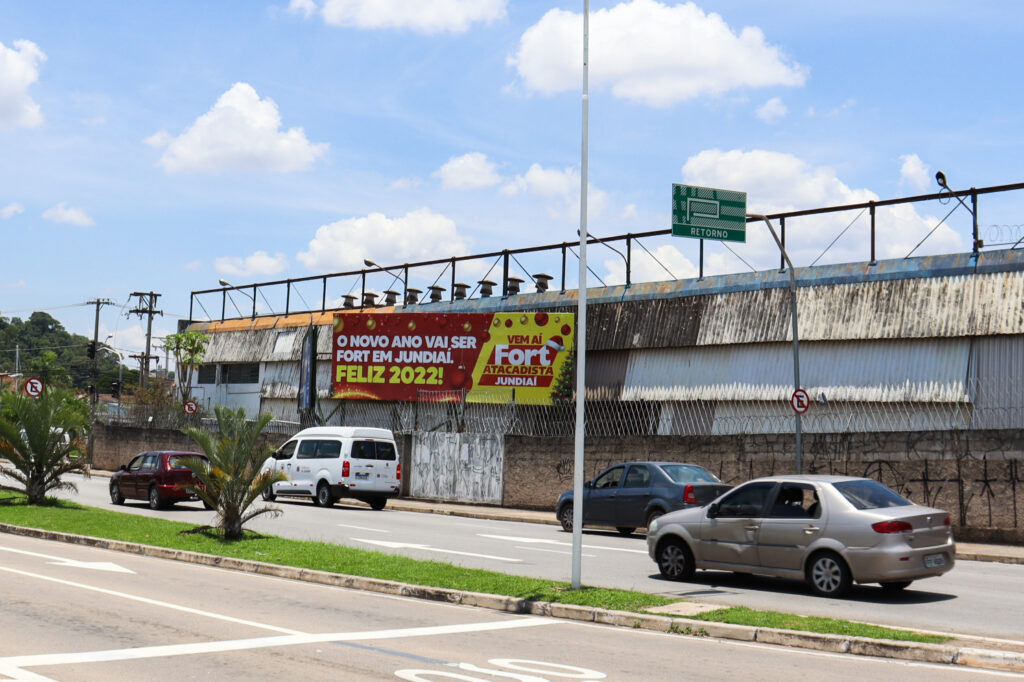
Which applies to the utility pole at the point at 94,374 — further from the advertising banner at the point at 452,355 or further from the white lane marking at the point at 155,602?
the white lane marking at the point at 155,602

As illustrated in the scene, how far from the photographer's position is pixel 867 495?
12.8 metres

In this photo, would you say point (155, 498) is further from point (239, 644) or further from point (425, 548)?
point (239, 644)

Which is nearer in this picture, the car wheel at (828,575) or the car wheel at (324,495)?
the car wheel at (828,575)

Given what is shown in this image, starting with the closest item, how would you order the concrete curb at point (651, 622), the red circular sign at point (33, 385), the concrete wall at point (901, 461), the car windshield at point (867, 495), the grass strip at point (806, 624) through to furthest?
the concrete curb at point (651, 622)
the grass strip at point (806, 624)
the car windshield at point (867, 495)
the concrete wall at point (901, 461)
the red circular sign at point (33, 385)

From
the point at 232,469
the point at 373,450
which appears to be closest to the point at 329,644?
the point at 232,469

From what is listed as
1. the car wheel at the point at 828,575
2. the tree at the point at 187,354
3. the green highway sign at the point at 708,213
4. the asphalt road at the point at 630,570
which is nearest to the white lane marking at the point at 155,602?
the asphalt road at the point at 630,570

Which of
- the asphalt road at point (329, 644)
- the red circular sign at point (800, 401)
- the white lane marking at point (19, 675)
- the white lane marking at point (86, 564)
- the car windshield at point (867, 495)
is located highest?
the red circular sign at point (800, 401)

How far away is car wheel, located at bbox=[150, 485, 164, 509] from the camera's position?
84.9ft

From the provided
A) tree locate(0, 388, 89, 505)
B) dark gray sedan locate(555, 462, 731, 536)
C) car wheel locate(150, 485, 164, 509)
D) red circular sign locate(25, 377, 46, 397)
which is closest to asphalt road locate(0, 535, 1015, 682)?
dark gray sedan locate(555, 462, 731, 536)

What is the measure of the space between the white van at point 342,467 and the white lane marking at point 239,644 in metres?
18.4

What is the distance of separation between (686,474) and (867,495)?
761cm

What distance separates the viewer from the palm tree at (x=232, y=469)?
56.3 ft

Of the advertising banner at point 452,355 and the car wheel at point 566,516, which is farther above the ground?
the advertising banner at point 452,355

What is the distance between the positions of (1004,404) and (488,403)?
16.2m
